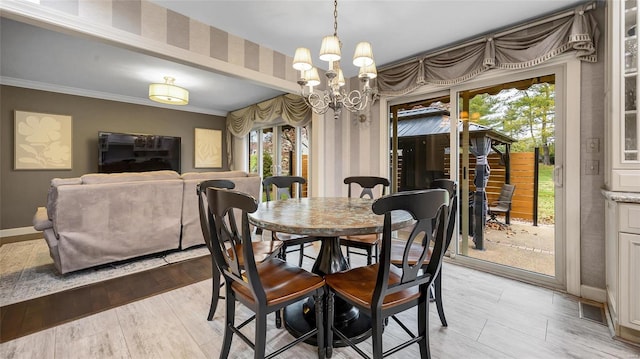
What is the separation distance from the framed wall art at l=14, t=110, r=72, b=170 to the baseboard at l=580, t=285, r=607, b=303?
7.09 m

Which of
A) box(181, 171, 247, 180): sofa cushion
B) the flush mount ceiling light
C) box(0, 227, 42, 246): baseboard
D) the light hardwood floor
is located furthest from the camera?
box(0, 227, 42, 246): baseboard

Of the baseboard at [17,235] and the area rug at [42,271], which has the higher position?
the baseboard at [17,235]

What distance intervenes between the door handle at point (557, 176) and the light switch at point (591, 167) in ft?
0.60

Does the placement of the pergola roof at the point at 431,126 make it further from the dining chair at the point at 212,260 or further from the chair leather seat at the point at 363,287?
the dining chair at the point at 212,260

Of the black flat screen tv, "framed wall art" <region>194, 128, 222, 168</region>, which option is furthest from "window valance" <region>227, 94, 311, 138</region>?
the black flat screen tv

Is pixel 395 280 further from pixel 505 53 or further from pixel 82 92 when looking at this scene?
pixel 82 92

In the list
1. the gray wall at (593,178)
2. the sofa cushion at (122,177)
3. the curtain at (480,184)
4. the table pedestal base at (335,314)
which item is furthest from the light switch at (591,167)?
the sofa cushion at (122,177)

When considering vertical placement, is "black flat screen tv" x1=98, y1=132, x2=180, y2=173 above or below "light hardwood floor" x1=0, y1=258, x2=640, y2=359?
above

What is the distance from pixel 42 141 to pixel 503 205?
6.77 meters

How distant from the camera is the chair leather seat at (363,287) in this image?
1.22 meters

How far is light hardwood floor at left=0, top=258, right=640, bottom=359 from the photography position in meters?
1.52

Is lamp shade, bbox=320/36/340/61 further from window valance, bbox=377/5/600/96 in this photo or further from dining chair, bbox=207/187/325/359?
window valance, bbox=377/5/600/96

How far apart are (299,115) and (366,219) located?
3.49m

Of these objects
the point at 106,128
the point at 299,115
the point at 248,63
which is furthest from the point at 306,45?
the point at 106,128
